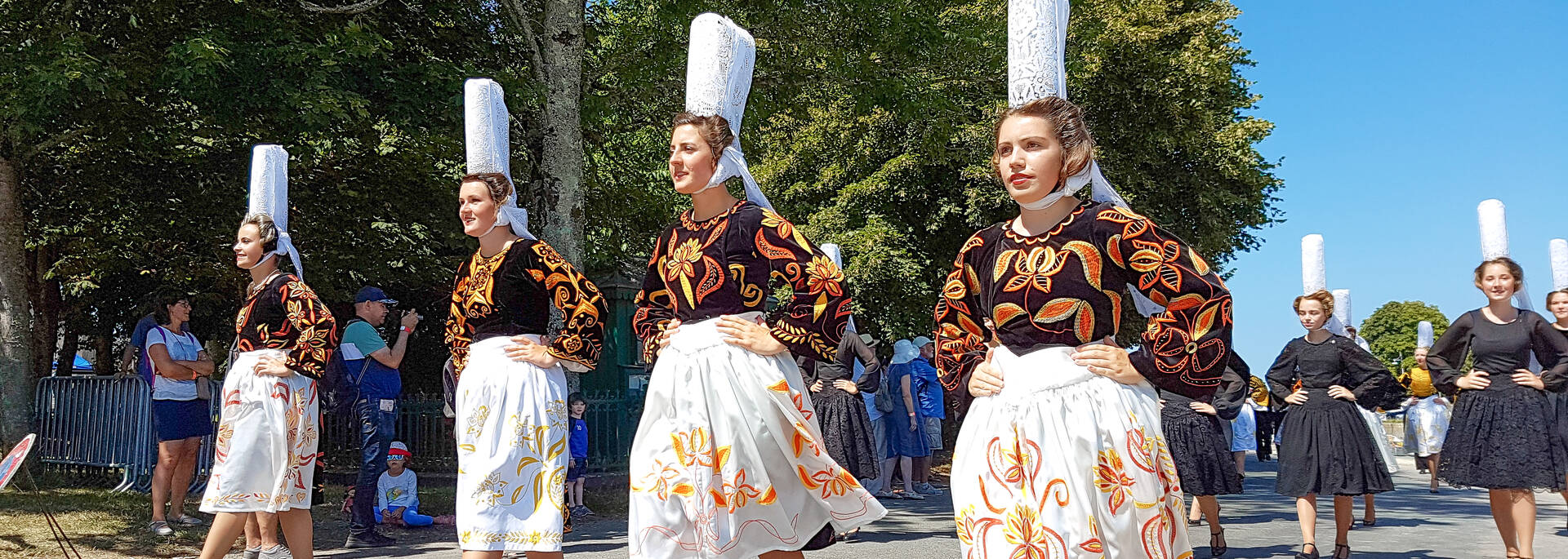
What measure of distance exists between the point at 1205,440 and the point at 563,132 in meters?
7.47

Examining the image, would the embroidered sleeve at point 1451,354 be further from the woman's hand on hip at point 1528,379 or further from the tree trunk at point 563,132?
the tree trunk at point 563,132

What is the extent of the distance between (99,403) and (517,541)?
39.7 ft

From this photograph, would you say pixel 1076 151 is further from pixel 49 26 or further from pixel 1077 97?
pixel 1077 97

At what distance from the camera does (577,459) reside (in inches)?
482

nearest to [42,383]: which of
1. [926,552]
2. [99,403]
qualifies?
[99,403]

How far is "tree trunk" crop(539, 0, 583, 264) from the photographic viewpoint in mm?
13469

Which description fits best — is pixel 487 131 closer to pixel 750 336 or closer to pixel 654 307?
pixel 654 307

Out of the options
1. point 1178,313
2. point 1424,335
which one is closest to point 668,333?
point 1178,313

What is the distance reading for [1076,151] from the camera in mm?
3760

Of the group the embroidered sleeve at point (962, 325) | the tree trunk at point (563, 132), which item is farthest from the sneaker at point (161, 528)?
the embroidered sleeve at point (962, 325)

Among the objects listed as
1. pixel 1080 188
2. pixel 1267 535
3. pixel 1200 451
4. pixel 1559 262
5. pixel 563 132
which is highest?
pixel 563 132

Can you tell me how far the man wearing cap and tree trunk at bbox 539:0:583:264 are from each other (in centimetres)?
360

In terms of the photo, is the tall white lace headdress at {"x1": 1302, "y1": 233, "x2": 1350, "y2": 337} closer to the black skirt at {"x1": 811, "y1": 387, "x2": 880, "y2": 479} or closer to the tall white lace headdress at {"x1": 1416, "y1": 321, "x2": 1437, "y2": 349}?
the black skirt at {"x1": 811, "y1": 387, "x2": 880, "y2": 479}

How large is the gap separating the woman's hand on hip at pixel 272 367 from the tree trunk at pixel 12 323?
9768 millimetres
